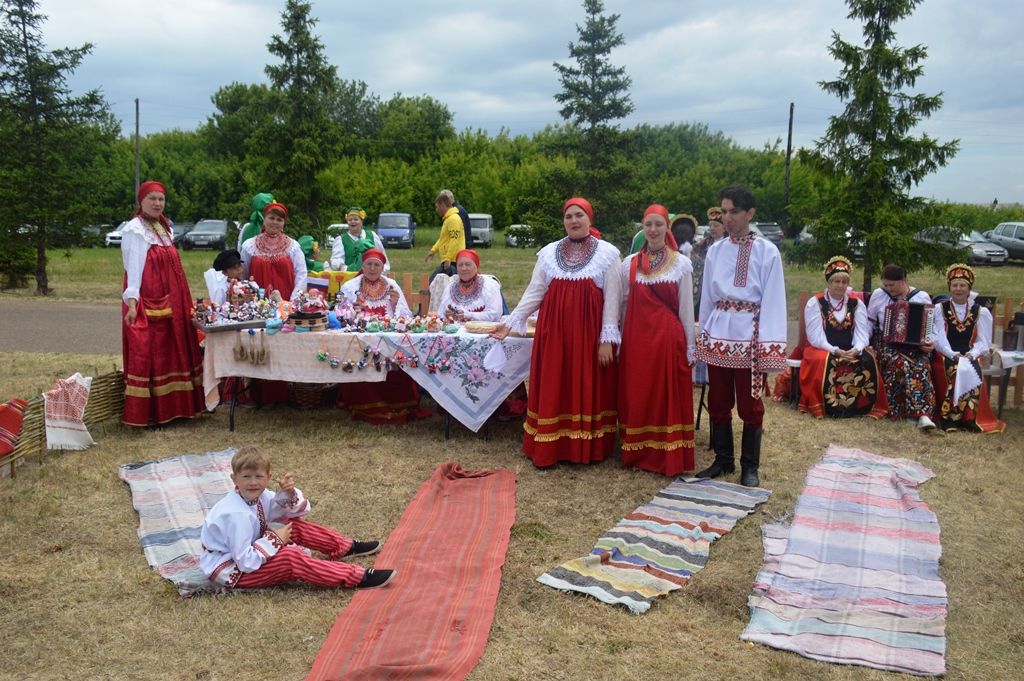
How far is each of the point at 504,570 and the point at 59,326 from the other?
396 inches

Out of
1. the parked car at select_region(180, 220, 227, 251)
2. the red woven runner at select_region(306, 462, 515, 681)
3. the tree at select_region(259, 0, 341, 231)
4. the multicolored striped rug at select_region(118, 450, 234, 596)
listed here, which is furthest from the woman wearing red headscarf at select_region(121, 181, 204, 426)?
the parked car at select_region(180, 220, 227, 251)

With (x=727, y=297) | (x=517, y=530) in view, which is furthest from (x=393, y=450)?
(x=727, y=297)

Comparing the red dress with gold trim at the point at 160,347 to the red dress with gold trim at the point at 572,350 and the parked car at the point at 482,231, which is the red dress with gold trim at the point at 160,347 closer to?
the red dress with gold trim at the point at 572,350

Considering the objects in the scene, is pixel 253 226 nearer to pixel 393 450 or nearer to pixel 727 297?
pixel 393 450

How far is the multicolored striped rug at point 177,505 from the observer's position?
4180 millimetres

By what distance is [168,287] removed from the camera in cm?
646

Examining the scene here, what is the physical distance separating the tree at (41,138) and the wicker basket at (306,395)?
395 inches

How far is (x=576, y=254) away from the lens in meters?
5.73

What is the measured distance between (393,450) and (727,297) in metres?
2.65

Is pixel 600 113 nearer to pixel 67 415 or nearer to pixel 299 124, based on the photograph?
pixel 299 124

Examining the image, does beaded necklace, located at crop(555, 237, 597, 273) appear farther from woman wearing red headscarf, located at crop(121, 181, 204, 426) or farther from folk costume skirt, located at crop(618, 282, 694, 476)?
woman wearing red headscarf, located at crop(121, 181, 204, 426)

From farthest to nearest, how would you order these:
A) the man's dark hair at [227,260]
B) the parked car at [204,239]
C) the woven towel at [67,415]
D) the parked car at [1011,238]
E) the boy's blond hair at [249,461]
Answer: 1. the parked car at [204,239]
2. the parked car at [1011,238]
3. the man's dark hair at [227,260]
4. the woven towel at [67,415]
5. the boy's blond hair at [249,461]

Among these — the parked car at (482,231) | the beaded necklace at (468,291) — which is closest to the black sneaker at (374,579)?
the beaded necklace at (468,291)

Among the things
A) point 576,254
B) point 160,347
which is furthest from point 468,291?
point 160,347
